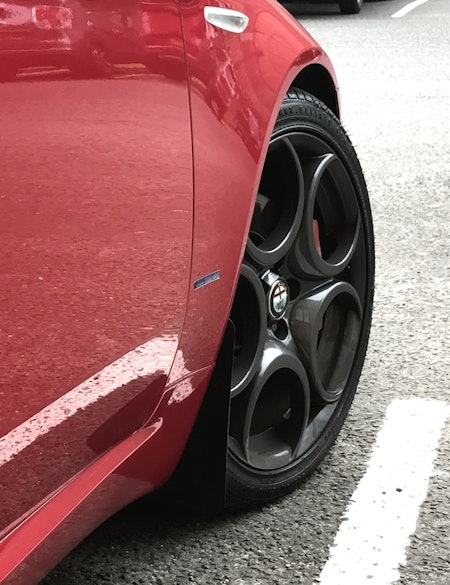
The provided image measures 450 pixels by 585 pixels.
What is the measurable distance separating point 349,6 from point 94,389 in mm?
11478

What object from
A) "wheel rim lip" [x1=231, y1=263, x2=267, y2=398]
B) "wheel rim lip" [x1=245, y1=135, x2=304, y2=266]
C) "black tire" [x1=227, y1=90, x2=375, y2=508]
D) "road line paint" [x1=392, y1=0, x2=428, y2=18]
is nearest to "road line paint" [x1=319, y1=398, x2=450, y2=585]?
"black tire" [x1=227, y1=90, x2=375, y2=508]

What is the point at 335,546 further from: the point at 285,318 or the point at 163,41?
the point at 163,41

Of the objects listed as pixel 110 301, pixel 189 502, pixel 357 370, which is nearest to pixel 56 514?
pixel 110 301

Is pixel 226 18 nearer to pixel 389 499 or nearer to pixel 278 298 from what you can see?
pixel 278 298

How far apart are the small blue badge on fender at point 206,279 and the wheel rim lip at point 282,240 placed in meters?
0.22

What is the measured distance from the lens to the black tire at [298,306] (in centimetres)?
188

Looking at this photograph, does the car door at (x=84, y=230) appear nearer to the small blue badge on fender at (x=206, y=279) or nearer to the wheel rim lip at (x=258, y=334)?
the small blue badge on fender at (x=206, y=279)

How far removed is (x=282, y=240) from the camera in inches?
76.3

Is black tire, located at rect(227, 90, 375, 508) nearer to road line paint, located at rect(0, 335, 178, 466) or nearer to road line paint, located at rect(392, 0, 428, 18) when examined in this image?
road line paint, located at rect(0, 335, 178, 466)

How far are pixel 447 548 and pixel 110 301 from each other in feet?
2.79

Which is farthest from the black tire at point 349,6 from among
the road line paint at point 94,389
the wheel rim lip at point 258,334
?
the road line paint at point 94,389

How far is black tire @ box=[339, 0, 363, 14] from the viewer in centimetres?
1212

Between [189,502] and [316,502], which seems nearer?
[189,502]

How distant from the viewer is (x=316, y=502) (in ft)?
6.69
